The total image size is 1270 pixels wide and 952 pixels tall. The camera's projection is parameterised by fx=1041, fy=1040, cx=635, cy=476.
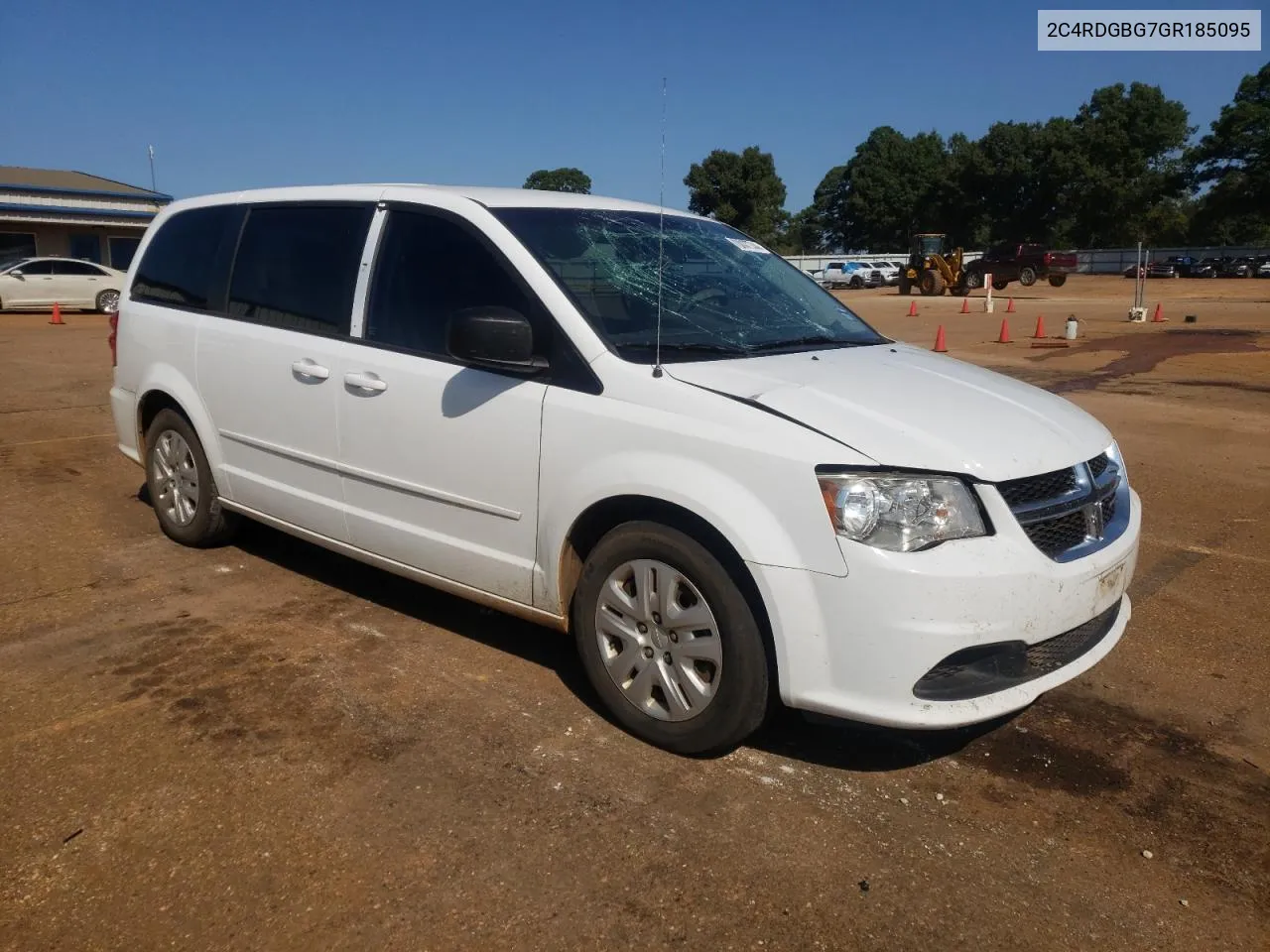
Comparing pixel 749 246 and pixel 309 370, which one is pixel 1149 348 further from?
pixel 309 370

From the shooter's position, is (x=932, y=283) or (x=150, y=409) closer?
(x=150, y=409)

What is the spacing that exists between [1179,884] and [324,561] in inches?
163

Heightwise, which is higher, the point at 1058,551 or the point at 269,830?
the point at 1058,551

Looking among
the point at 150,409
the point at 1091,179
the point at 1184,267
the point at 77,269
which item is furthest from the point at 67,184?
the point at 1091,179

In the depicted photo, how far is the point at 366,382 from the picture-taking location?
412cm

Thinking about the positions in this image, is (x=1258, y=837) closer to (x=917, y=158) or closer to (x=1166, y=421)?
(x=1166, y=421)

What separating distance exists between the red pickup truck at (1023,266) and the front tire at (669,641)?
138 feet

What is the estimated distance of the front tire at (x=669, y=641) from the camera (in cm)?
313

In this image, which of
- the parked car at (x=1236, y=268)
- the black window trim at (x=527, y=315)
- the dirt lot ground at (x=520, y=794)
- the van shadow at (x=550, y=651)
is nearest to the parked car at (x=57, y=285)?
the van shadow at (x=550, y=651)

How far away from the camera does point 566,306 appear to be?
3.63 m

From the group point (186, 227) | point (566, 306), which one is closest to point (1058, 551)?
point (566, 306)

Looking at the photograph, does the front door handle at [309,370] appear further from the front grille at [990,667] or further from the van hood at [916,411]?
the front grille at [990,667]

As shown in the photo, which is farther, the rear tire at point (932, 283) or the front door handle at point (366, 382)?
the rear tire at point (932, 283)

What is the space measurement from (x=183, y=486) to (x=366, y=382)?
75.3 inches
